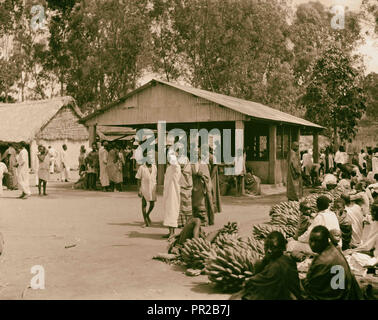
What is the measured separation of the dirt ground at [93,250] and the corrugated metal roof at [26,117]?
14.9 m

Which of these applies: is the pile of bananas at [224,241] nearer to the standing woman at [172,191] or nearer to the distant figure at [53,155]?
the standing woman at [172,191]

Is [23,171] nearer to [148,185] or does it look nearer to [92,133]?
[92,133]

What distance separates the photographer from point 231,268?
616cm

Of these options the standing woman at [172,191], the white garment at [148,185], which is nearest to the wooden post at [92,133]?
the white garment at [148,185]

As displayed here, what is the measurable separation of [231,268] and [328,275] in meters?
1.68

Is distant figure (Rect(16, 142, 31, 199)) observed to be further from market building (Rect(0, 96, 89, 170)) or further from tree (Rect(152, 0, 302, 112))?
tree (Rect(152, 0, 302, 112))

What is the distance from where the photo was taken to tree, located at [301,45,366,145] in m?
25.2

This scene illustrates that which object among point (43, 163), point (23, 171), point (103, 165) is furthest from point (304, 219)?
point (103, 165)

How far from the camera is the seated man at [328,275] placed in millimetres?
4645

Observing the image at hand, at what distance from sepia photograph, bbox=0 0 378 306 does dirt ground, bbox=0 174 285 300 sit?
5 centimetres

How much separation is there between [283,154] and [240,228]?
12414 mm

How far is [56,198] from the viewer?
1644cm
